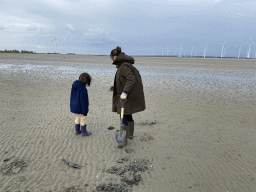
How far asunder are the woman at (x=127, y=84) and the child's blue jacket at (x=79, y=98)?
821 millimetres

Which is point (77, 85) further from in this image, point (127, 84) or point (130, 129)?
point (130, 129)

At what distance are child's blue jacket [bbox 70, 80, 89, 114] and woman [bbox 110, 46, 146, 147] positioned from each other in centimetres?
82

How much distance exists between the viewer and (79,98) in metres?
4.46

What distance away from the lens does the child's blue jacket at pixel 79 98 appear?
4395 mm

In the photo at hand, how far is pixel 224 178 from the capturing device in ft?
11.3

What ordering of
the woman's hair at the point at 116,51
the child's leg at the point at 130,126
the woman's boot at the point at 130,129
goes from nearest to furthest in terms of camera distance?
the woman's hair at the point at 116,51
the child's leg at the point at 130,126
the woman's boot at the point at 130,129

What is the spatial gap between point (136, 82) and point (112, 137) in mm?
1908

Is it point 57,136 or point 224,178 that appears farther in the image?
point 57,136

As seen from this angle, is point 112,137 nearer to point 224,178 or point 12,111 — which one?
point 224,178

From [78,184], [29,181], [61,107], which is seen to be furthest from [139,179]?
[61,107]

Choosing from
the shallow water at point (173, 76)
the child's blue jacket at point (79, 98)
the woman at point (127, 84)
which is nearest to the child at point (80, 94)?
the child's blue jacket at point (79, 98)

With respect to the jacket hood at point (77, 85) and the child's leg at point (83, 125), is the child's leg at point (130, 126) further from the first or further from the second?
the jacket hood at point (77, 85)

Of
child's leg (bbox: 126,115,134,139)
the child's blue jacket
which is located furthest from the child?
child's leg (bbox: 126,115,134,139)

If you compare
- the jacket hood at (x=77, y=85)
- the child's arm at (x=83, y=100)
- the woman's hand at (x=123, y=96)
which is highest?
the jacket hood at (x=77, y=85)
